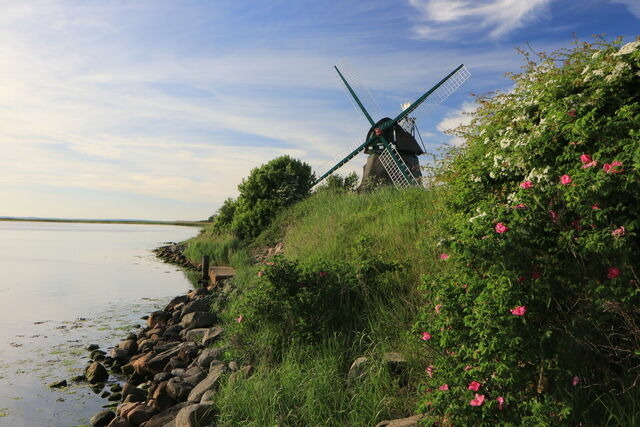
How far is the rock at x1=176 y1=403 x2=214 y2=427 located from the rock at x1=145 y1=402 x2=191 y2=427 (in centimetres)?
50

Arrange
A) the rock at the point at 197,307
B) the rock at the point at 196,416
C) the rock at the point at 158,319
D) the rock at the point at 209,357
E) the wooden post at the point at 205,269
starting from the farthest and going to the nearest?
the wooden post at the point at 205,269, the rock at the point at 158,319, the rock at the point at 197,307, the rock at the point at 209,357, the rock at the point at 196,416

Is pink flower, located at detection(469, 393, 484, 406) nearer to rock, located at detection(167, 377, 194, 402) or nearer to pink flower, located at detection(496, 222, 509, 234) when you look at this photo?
pink flower, located at detection(496, 222, 509, 234)

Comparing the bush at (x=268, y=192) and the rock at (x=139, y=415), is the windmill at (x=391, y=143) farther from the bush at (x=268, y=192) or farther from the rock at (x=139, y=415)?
the rock at (x=139, y=415)

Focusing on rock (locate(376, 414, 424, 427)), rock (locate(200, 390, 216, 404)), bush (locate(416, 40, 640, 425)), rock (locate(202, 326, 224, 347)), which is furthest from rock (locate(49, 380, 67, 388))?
bush (locate(416, 40, 640, 425))

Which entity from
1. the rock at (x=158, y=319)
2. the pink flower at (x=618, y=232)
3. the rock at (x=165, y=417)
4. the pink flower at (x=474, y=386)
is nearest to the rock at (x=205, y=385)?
the rock at (x=165, y=417)

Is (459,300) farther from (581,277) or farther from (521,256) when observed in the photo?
(581,277)

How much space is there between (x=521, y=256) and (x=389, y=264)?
2.83 m

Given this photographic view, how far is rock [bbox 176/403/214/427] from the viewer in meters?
5.12

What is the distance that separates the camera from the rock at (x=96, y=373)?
319 inches

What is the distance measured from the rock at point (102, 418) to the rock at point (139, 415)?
50cm

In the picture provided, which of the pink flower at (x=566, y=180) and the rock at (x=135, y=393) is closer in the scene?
the pink flower at (x=566, y=180)

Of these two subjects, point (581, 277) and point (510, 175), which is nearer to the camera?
point (581, 277)

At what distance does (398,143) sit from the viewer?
70.4ft

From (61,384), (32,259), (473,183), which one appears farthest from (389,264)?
(32,259)
